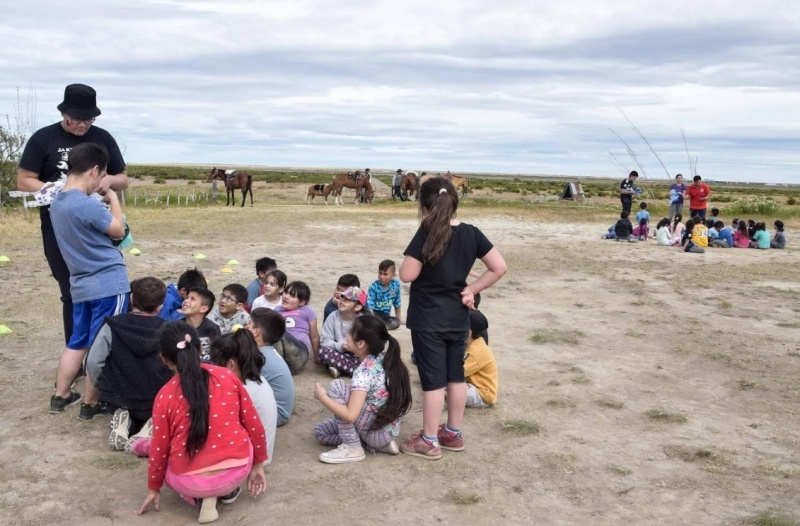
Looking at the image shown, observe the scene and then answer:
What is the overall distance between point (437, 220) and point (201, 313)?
5.86ft

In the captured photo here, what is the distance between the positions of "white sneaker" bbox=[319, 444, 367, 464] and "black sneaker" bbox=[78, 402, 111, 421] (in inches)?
57.4

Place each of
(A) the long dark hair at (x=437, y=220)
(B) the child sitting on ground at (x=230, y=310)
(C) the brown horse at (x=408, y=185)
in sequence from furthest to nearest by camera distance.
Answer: (C) the brown horse at (x=408, y=185) → (B) the child sitting on ground at (x=230, y=310) → (A) the long dark hair at (x=437, y=220)

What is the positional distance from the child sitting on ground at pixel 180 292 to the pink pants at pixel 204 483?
175cm

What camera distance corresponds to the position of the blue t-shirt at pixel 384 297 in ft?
23.0

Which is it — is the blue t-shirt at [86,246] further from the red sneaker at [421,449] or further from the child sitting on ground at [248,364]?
the red sneaker at [421,449]

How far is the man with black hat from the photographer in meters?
4.36

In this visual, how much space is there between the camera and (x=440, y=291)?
4.01m

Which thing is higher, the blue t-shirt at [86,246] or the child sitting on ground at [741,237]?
the blue t-shirt at [86,246]

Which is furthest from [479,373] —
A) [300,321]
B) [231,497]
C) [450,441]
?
[231,497]

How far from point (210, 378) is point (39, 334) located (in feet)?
13.2

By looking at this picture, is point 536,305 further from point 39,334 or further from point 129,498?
point 129,498

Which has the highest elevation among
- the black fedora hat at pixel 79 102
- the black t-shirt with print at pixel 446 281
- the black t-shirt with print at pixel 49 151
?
the black fedora hat at pixel 79 102

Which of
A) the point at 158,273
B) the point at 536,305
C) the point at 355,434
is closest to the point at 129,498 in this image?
the point at 355,434

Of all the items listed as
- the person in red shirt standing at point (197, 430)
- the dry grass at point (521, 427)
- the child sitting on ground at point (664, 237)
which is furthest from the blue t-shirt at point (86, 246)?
→ the child sitting on ground at point (664, 237)
